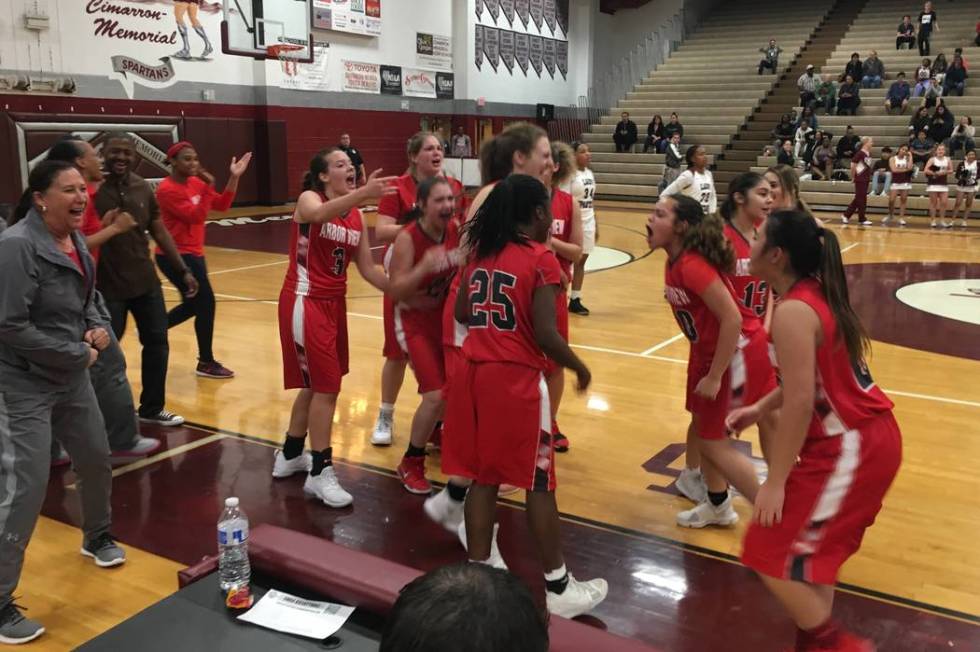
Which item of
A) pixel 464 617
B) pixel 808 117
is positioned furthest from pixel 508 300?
pixel 808 117

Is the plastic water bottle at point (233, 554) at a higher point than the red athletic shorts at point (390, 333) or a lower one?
lower

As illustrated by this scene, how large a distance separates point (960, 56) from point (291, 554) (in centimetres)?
2332

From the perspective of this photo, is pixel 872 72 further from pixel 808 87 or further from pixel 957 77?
pixel 957 77

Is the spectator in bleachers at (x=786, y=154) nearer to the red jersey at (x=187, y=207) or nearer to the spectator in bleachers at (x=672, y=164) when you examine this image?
the spectator in bleachers at (x=672, y=164)

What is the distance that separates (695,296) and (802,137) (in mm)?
19314

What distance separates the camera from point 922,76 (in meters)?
21.7

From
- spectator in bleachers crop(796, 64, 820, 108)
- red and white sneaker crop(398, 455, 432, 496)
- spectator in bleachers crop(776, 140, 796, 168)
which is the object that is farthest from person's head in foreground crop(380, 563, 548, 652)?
spectator in bleachers crop(796, 64, 820, 108)

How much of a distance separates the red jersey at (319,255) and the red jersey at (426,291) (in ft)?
1.12

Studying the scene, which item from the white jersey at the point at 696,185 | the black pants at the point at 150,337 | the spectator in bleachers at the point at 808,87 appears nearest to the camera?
the black pants at the point at 150,337

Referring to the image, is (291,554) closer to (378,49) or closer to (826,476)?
(826,476)

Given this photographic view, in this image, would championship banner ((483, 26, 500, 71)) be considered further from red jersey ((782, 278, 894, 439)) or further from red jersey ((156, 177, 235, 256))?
red jersey ((782, 278, 894, 439))

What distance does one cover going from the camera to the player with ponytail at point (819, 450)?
256 centimetres

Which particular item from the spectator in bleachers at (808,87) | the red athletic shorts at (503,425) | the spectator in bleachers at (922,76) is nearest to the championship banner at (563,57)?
the spectator in bleachers at (808,87)

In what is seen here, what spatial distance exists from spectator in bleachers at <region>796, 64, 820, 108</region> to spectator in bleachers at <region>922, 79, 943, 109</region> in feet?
8.85
